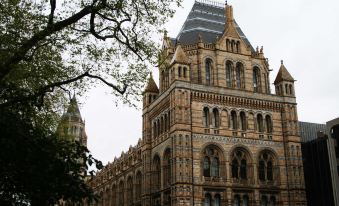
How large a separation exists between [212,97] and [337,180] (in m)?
14.3

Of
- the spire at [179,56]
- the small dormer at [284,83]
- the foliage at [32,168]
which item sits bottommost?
the foliage at [32,168]

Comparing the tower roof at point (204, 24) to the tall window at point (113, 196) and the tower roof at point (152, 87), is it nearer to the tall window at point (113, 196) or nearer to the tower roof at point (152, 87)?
the tower roof at point (152, 87)

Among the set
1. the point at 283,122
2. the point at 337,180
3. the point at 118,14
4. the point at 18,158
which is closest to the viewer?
the point at 18,158

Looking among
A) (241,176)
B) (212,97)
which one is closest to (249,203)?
(241,176)

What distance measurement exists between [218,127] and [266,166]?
648 centimetres

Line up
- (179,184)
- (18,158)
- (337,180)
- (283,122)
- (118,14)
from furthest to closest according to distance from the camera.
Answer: (283,122) < (337,180) < (179,184) < (118,14) < (18,158)

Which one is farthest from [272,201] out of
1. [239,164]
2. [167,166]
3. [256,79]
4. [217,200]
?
[256,79]

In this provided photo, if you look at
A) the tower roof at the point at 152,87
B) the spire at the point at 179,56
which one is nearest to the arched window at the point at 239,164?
the spire at the point at 179,56

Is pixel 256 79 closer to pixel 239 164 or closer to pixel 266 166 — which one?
pixel 266 166

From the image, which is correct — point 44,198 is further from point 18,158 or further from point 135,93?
point 135,93

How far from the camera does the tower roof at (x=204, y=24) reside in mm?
52438

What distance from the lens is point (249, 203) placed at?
45.9 metres

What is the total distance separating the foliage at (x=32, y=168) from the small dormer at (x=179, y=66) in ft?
100

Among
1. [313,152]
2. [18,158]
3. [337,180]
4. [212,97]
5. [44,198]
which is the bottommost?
[44,198]
